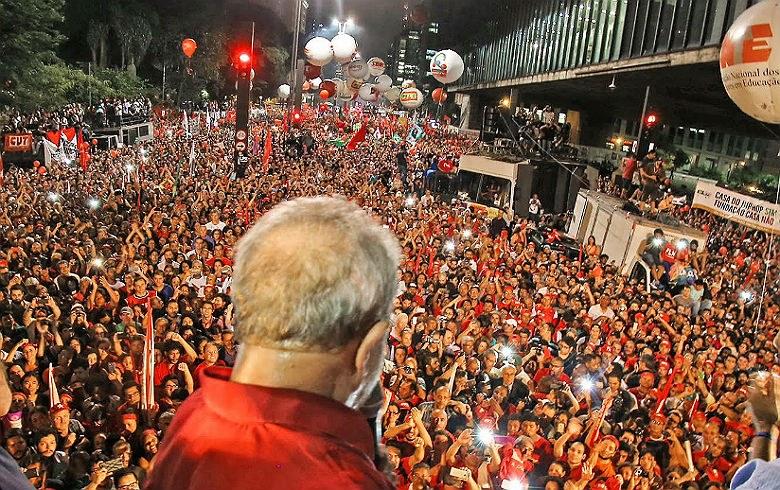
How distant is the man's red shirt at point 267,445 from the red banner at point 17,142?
14.7 m

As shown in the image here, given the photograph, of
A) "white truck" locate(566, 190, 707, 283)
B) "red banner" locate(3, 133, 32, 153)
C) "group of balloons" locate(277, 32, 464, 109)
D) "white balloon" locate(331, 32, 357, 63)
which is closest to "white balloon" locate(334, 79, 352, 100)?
"group of balloons" locate(277, 32, 464, 109)

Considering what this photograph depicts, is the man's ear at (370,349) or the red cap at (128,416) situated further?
the red cap at (128,416)

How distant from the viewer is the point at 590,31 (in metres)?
23.2

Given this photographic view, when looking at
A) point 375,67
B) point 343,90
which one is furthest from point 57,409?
point 343,90

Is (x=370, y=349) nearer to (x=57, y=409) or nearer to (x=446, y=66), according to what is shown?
(x=57, y=409)

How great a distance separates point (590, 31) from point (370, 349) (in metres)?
24.6

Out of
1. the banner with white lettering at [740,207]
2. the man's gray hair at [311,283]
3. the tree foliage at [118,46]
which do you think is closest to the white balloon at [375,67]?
the tree foliage at [118,46]

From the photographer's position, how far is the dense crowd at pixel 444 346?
4715 millimetres

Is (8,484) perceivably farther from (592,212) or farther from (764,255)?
(592,212)

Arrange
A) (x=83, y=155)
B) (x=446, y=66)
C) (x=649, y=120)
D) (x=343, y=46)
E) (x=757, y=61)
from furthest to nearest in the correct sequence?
(x=343, y=46), (x=446, y=66), (x=649, y=120), (x=83, y=155), (x=757, y=61)

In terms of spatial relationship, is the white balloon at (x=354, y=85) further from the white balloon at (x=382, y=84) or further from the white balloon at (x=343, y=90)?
the white balloon at (x=343, y=90)

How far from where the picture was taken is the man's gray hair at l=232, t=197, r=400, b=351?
1.07 m

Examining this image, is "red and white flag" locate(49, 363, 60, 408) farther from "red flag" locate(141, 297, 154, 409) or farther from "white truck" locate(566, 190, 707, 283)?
"white truck" locate(566, 190, 707, 283)

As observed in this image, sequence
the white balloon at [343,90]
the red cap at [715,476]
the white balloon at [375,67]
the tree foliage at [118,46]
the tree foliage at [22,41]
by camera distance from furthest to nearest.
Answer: the white balloon at [343,90] < the white balloon at [375,67] < the tree foliage at [118,46] < the tree foliage at [22,41] < the red cap at [715,476]
